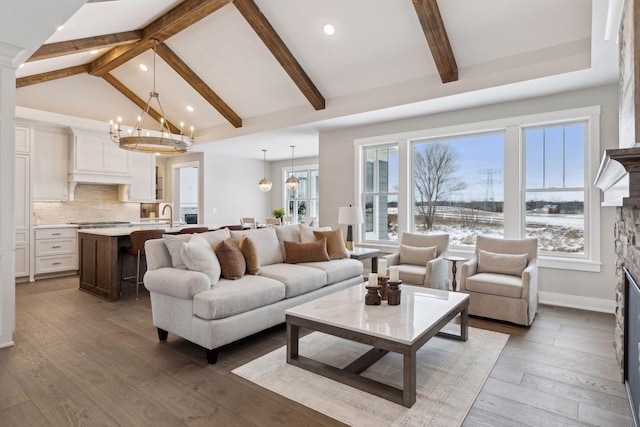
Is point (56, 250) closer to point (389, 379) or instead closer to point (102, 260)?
point (102, 260)

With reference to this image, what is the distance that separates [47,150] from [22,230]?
171cm

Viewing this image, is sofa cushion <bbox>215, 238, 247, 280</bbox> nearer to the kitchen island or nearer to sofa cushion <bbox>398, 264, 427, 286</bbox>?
sofa cushion <bbox>398, 264, 427, 286</bbox>

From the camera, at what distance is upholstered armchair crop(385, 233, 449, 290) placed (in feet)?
14.4

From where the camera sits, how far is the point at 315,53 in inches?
201

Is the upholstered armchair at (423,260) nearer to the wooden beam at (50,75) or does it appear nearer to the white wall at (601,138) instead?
the white wall at (601,138)

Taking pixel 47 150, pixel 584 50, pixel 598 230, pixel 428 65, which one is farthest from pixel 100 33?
pixel 598 230

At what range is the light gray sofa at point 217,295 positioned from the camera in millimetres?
2816

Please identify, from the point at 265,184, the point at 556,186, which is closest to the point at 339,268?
the point at 556,186

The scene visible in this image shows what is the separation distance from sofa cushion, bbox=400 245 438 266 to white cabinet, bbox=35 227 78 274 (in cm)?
581

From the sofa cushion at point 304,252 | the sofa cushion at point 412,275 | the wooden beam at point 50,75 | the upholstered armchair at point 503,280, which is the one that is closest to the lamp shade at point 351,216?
the sofa cushion at point 304,252

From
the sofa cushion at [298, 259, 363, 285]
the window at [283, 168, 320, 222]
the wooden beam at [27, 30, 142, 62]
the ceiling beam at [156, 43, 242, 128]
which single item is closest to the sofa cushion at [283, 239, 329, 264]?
the sofa cushion at [298, 259, 363, 285]

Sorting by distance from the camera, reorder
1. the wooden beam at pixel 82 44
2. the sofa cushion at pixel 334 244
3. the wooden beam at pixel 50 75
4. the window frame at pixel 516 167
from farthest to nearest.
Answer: the wooden beam at pixel 50 75 → the wooden beam at pixel 82 44 → the sofa cushion at pixel 334 244 → the window frame at pixel 516 167

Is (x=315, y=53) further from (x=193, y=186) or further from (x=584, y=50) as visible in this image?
(x=193, y=186)

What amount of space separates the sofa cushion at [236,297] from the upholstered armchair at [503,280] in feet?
7.26
